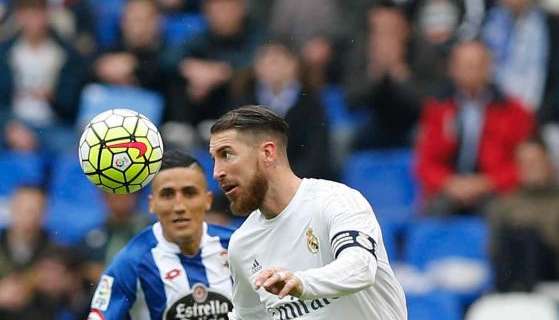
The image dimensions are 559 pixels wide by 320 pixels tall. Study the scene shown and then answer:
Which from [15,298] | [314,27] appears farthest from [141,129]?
[314,27]

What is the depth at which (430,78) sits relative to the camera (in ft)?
43.5

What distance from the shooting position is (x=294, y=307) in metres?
6.56

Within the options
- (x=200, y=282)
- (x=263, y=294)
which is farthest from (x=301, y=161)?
(x=263, y=294)

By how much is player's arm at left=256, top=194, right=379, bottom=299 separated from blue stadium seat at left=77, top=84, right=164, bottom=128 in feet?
23.4

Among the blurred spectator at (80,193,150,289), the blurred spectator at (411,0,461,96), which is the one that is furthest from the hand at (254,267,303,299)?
the blurred spectator at (411,0,461,96)

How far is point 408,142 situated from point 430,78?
0.66m

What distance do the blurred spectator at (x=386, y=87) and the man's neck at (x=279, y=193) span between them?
643cm

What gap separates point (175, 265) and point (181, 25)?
7.42 m

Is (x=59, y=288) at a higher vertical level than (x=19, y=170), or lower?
lower

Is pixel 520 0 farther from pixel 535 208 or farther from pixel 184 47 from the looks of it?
pixel 184 47

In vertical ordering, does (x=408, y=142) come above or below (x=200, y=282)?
above

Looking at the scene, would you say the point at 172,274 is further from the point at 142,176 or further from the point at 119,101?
the point at 119,101

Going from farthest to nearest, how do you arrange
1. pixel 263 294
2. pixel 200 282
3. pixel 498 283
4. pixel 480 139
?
pixel 480 139, pixel 498 283, pixel 200 282, pixel 263 294

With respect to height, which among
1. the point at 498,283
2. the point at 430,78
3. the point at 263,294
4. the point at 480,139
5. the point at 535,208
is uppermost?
the point at 430,78
